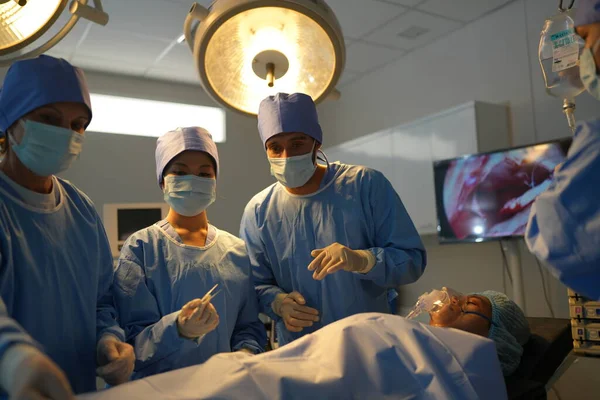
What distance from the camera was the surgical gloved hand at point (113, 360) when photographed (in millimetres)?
1198

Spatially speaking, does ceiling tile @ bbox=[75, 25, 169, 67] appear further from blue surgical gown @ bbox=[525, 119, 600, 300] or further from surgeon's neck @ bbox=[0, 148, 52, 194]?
blue surgical gown @ bbox=[525, 119, 600, 300]

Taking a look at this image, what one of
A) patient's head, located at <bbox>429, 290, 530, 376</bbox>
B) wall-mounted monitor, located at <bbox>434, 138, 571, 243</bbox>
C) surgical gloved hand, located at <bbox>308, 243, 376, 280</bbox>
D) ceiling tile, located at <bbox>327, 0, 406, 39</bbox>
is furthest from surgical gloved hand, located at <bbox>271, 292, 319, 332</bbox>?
ceiling tile, located at <bbox>327, 0, 406, 39</bbox>

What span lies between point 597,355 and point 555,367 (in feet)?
0.48

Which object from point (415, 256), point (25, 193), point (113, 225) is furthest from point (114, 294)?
point (113, 225)

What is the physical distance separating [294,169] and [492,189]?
6.69 feet

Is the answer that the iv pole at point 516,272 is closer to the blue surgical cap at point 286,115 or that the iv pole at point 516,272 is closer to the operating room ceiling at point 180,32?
the operating room ceiling at point 180,32

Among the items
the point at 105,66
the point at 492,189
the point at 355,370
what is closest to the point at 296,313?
the point at 355,370

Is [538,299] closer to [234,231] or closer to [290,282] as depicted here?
[290,282]

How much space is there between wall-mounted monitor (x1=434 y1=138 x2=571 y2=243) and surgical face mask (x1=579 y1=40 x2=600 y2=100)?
84.7 inches

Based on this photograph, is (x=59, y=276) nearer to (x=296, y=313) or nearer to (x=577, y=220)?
(x=296, y=313)

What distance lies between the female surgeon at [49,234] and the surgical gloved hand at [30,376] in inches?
15.3

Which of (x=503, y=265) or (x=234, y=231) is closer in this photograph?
(x=503, y=265)

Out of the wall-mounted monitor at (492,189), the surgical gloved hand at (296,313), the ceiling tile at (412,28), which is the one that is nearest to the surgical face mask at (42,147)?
the surgical gloved hand at (296,313)

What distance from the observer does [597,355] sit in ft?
5.69
